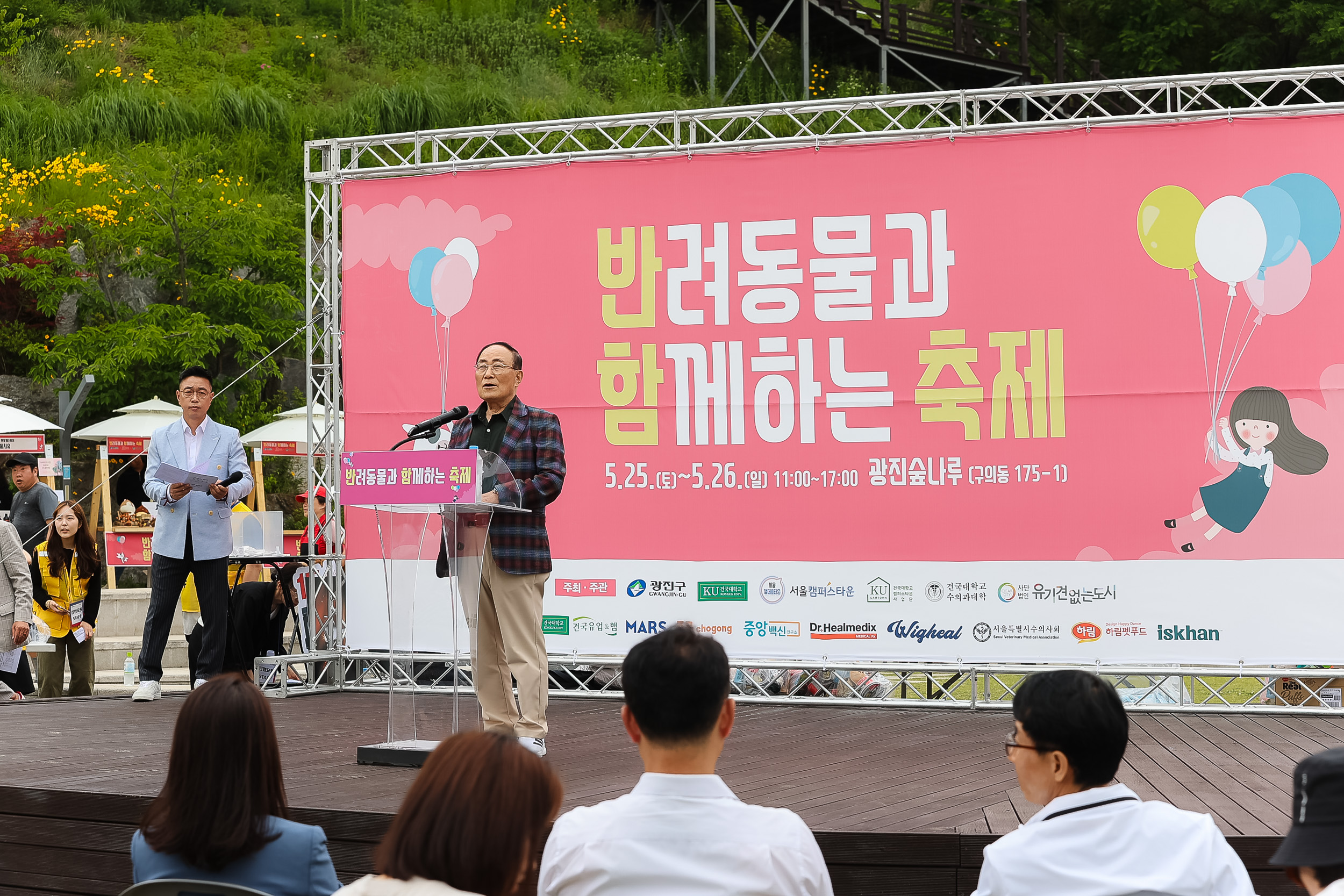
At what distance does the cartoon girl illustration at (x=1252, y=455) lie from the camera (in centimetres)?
564

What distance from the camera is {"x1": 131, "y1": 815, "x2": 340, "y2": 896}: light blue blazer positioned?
194 centimetres

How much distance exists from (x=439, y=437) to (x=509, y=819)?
5.15m

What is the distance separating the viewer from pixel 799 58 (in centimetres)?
2089

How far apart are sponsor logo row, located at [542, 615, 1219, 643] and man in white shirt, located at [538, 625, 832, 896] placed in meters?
3.66

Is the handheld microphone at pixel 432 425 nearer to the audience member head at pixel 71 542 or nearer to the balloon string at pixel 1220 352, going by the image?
the balloon string at pixel 1220 352

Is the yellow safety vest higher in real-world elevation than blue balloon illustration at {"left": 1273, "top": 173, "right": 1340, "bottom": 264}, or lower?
lower

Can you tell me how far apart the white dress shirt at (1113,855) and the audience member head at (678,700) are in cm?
45

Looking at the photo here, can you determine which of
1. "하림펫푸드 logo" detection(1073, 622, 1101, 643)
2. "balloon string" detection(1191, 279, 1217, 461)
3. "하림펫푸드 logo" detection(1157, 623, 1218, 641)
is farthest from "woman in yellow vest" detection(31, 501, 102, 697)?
"balloon string" detection(1191, 279, 1217, 461)

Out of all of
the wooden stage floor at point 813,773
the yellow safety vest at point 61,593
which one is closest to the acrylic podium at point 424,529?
the wooden stage floor at point 813,773

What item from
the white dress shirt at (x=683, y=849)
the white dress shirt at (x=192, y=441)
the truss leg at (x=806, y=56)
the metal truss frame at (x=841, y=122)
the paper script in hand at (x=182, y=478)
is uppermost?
the truss leg at (x=806, y=56)

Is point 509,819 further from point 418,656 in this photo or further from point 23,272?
point 23,272

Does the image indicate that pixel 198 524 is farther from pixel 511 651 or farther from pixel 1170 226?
pixel 1170 226

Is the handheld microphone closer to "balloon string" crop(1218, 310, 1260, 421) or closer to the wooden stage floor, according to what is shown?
the wooden stage floor

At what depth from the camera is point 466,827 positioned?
5.01ft
